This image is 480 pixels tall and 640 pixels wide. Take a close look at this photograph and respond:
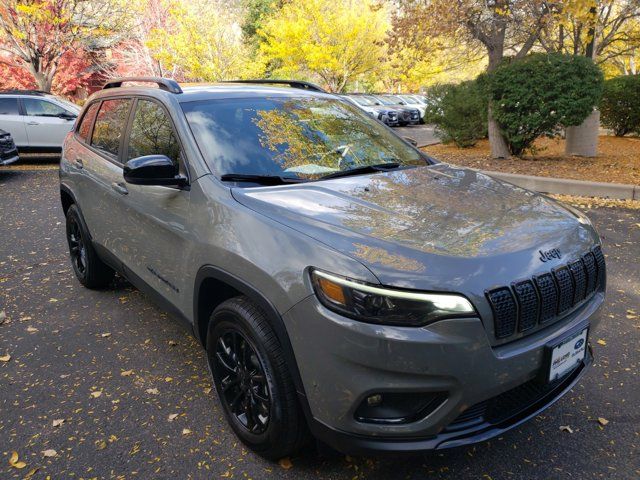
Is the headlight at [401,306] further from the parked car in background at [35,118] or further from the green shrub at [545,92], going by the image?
the parked car in background at [35,118]

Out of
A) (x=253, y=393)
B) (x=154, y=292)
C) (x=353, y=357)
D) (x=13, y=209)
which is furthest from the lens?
(x=13, y=209)

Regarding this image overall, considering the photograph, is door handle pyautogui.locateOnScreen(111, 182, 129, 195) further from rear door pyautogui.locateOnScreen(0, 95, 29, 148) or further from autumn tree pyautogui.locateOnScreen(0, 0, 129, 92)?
autumn tree pyautogui.locateOnScreen(0, 0, 129, 92)

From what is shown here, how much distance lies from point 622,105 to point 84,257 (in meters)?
14.1

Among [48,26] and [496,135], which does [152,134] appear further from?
[48,26]

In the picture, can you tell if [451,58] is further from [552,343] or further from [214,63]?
[552,343]

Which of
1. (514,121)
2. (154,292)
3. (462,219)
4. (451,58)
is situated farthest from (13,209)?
(451,58)

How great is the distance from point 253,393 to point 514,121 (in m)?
9.15

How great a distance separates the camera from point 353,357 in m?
1.97

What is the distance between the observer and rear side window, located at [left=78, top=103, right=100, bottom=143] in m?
4.52

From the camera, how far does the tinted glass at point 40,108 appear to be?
1330 cm

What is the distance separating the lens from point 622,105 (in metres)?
13.9

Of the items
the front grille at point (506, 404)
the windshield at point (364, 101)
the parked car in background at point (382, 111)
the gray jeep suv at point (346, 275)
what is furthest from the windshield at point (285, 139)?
the windshield at point (364, 101)

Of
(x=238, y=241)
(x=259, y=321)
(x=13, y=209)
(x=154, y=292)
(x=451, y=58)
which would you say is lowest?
(x=13, y=209)

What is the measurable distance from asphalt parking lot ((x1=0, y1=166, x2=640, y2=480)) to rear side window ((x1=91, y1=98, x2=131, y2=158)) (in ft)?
4.42
